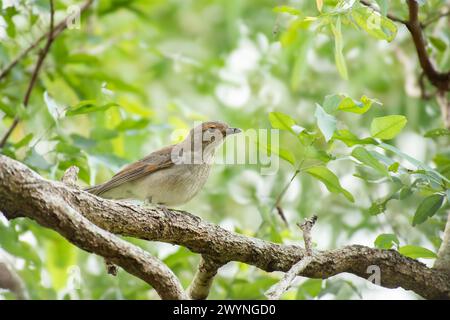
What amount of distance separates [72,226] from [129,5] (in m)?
4.06

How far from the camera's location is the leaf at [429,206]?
13.2 ft

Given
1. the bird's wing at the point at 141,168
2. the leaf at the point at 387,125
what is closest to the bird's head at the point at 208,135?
the bird's wing at the point at 141,168

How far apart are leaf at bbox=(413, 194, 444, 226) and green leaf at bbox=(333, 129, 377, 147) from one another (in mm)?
546

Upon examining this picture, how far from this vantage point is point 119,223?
3.66 meters

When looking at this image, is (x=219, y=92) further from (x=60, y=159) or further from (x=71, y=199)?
(x=71, y=199)

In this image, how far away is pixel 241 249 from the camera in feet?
13.1

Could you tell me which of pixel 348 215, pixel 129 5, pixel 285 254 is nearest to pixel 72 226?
pixel 285 254

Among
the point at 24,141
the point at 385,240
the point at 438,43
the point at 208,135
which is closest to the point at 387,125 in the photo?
the point at 385,240

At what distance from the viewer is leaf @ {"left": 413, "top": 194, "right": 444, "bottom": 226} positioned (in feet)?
13.2

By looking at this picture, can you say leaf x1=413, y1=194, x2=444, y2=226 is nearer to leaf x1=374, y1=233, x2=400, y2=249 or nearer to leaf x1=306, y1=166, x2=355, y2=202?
leaf x1=374, y1=233, x2=400, y2=249

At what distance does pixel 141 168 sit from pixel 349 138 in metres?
2.15

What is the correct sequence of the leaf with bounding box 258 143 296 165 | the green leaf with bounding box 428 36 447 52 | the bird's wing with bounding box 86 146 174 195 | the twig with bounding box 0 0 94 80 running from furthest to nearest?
the twig with bounding box 0 0 94 80
the green leaf with bounding box 428 36 447 52
the bird's wing with bounding box 86 146 174 195
the leaf with bounding box 258 143 296 165

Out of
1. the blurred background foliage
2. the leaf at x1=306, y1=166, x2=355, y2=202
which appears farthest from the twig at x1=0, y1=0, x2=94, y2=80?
the leaf at x1=306, y1=166, x2=355, y2=202

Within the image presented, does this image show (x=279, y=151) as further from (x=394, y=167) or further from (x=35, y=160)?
(x=35, y=160)
